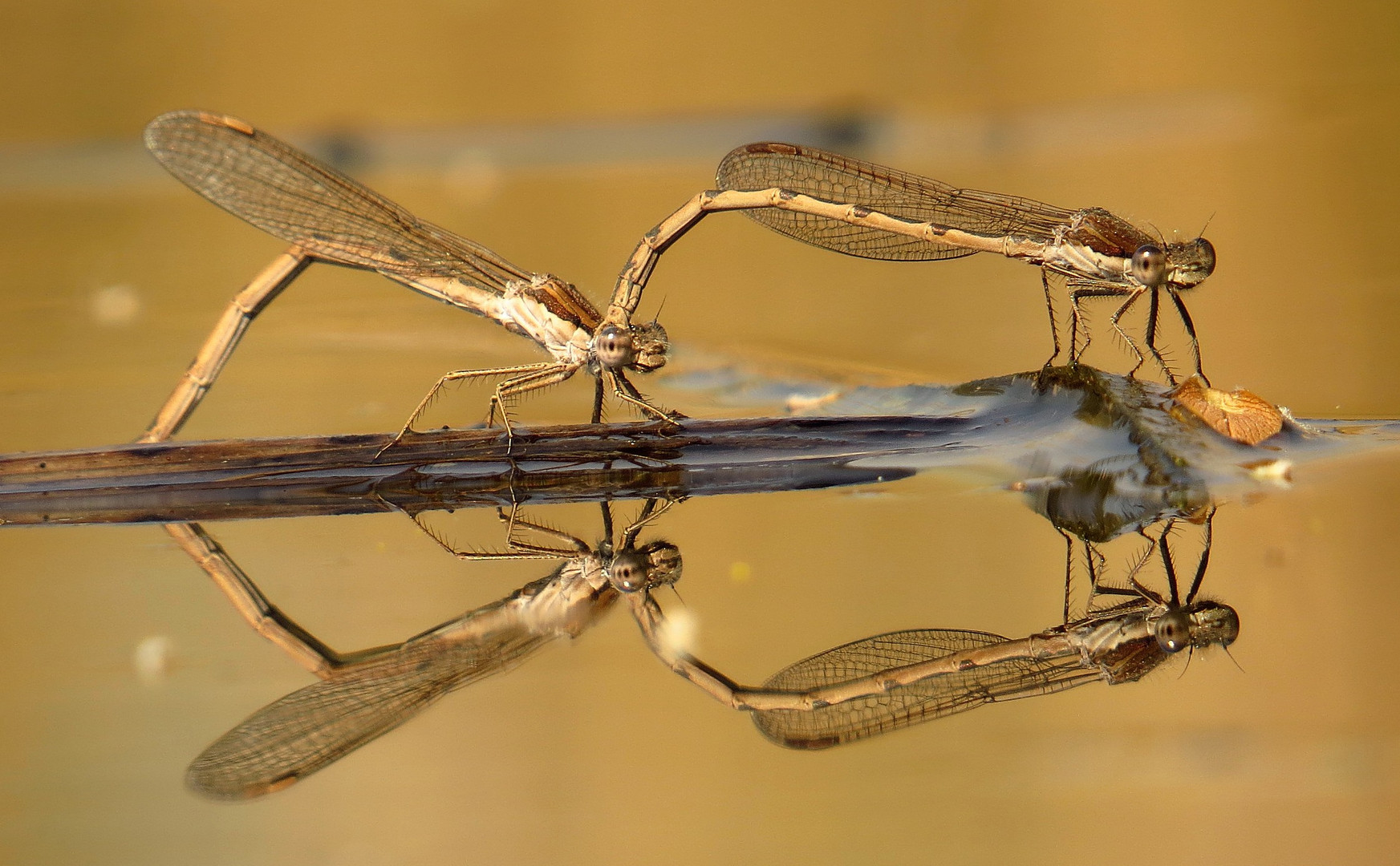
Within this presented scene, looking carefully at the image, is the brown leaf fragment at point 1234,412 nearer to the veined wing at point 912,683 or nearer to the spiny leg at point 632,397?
the veined wing at point 912,683

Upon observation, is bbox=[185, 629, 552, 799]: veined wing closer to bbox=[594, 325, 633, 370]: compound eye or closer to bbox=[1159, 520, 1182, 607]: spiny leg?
bbox=[1159, 520, 1182, 607]: spiny leg

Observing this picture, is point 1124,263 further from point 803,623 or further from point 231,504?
point 231,504

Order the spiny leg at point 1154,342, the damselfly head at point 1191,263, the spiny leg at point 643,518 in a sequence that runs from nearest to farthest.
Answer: the spiny leg at point 643,518
the spiny leg at point 1154,342
the damselfly head at point 1191,263

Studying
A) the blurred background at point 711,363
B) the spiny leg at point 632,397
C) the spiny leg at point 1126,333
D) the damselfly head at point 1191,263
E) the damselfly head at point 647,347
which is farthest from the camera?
the damselfly head at point 1191,263

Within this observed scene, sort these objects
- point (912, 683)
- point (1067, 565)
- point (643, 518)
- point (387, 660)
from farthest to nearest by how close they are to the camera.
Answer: point (643, 518) → point (1067, 565) → point (387, 660) → point (912, 683)

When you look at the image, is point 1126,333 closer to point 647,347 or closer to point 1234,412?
point 1234,412

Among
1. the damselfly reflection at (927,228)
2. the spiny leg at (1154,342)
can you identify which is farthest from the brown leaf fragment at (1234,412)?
the damselfly reflection at (927,228)

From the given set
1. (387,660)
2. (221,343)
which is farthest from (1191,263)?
(221,343)
